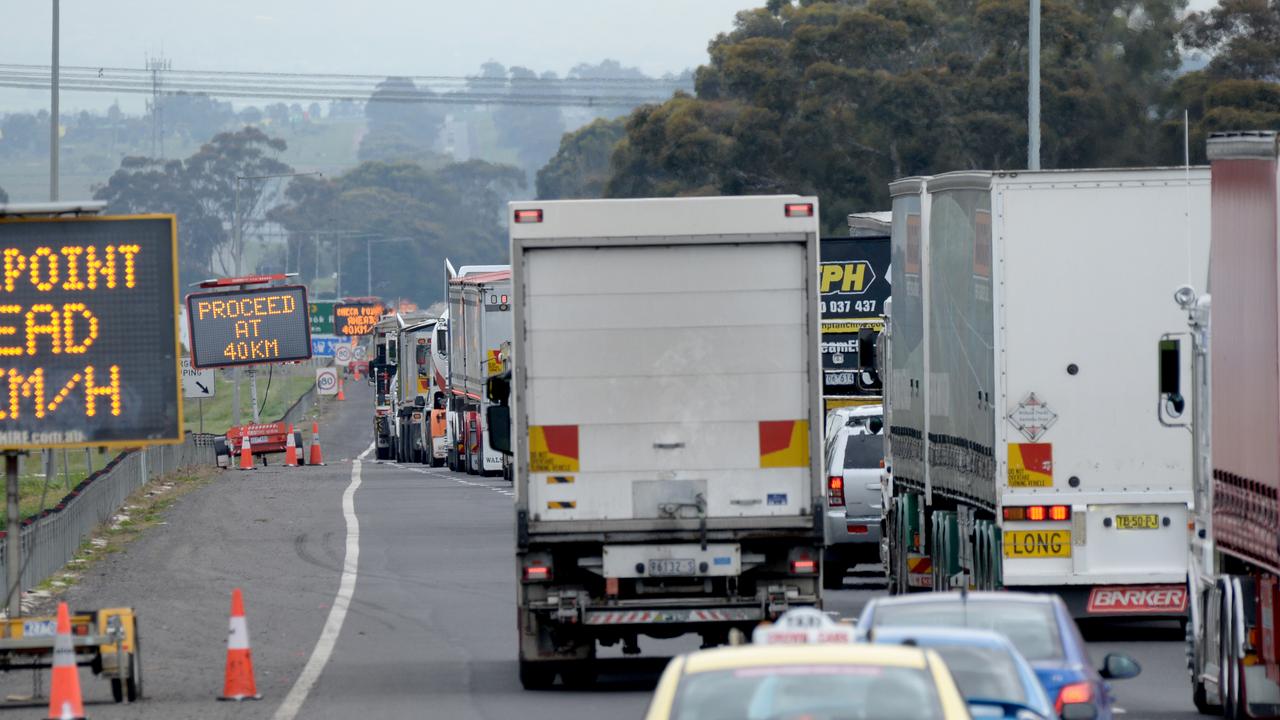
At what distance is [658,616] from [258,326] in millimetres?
46056

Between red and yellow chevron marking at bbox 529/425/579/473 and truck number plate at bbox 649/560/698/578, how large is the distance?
33.3 inches

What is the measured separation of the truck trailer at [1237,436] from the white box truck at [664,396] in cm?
256

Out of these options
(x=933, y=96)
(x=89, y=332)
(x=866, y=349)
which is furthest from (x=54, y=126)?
(x=933, y=96)

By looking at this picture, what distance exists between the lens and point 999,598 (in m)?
11.3

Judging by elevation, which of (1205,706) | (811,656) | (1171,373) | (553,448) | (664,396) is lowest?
(1205,706)

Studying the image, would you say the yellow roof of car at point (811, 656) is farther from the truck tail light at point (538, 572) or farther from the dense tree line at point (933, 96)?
the dense tree line at point (933, 96)

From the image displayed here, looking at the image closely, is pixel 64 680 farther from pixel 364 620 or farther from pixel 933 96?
pixel 933 96

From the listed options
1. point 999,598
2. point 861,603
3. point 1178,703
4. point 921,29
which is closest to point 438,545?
point 861,603

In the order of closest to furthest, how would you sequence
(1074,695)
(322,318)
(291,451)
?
1. (1074,695)
2. (291,451)
3. (322,318)

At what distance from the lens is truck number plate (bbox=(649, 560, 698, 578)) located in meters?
15.5

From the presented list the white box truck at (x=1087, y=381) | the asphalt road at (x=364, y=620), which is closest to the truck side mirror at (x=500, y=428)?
the asphalt road at (x=364, y=620)

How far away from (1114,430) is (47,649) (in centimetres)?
808

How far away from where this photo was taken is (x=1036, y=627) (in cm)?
1101

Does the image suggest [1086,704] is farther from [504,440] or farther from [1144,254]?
[1144,254]
